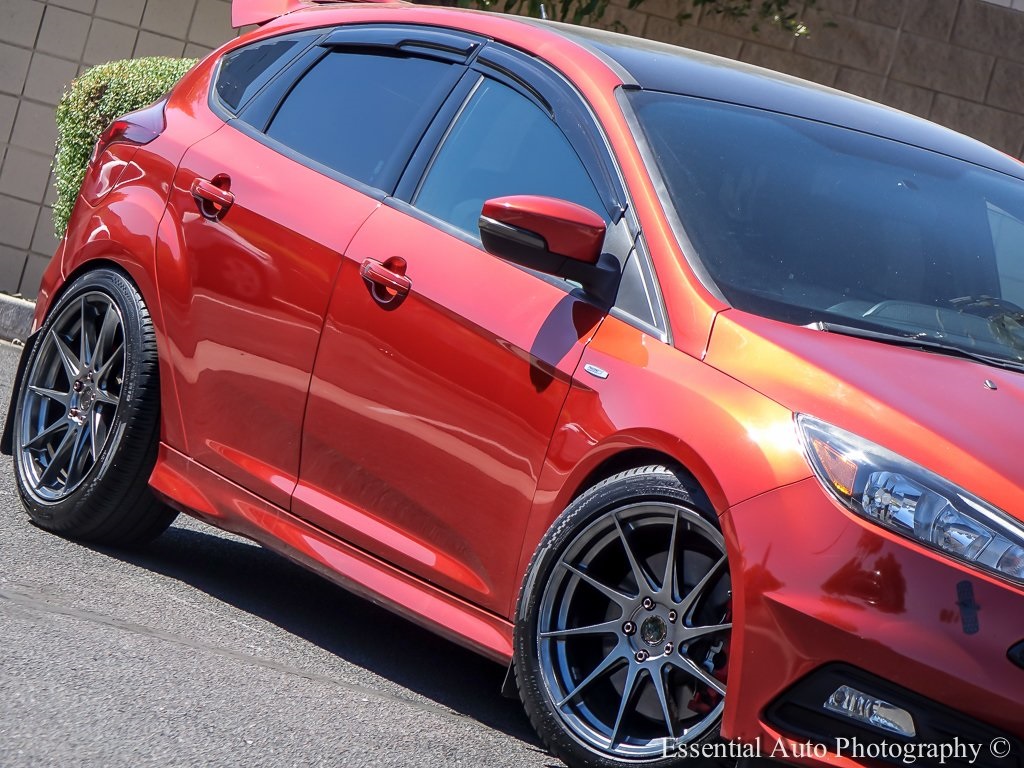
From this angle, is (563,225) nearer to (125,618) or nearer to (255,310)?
(255,310)

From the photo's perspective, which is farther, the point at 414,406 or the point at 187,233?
the point at 187,233

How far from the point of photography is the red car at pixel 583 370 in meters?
2.86

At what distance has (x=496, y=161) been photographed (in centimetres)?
398

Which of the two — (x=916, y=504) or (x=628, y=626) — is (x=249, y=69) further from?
(x=916, y=504)

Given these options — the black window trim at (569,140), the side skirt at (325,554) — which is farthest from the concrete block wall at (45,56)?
the black window trim at (569,140)

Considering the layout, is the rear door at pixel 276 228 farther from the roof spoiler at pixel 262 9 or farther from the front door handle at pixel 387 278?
the roof spoiler at pixel 262 9

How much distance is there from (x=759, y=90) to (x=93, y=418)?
2114 millimetres

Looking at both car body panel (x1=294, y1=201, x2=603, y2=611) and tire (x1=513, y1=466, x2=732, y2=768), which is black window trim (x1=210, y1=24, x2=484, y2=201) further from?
tire (x1=513, y1=466, x2=732, y2=768)

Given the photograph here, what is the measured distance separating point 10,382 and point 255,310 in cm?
311

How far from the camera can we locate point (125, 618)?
398cm

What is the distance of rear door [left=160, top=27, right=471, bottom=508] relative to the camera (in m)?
4.14

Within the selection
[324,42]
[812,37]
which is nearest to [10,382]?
[324,42]

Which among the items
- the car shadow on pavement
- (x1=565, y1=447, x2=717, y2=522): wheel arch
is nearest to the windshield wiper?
(x1=565, y1=447, x2=717, y2=522): wheel arch

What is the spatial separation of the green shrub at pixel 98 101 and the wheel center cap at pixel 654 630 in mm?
5490
